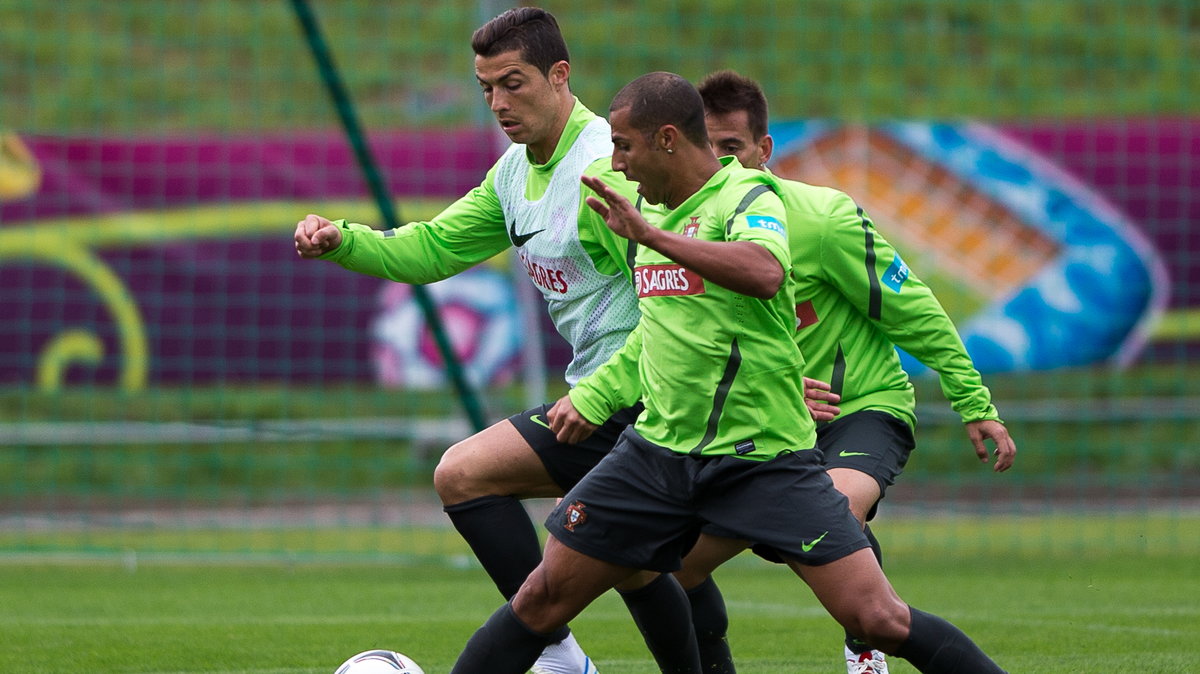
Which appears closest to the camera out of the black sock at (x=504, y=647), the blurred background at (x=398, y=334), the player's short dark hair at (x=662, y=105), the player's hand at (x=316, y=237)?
the player's short dark hair at (x=662, y=105)

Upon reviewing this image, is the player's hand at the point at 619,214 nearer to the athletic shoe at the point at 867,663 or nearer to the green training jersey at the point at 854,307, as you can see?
the green training jersey at the point at 854,307

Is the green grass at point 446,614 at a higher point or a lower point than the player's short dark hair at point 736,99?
lower

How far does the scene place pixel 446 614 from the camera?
7.75m

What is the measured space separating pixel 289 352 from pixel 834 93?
6.29 metres

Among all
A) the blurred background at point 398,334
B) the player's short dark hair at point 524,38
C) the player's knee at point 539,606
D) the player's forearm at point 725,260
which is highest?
the player's short dark hair at point 524,38

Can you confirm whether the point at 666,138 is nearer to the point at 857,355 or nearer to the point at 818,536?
the point at 818,536

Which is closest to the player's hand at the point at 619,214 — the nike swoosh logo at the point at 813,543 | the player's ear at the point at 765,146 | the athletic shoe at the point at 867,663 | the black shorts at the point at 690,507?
the black shorts at the point at 690,507

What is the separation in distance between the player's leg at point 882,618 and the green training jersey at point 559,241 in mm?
1110

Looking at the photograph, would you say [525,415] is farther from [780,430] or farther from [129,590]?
[129,590]

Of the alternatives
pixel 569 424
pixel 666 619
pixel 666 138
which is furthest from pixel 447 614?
pixel 666 138

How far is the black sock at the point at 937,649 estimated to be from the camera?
4.31 m

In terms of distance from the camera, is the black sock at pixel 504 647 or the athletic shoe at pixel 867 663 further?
the athletic shoe at pixel 867 663

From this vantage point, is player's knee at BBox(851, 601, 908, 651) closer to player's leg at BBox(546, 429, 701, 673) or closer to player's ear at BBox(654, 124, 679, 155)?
player's leg at BBox(546, 429, 701, 673)

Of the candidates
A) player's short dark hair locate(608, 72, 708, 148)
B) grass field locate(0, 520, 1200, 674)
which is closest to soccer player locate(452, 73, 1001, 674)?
player's short dark hair locate(608, 72, 708, 148)
